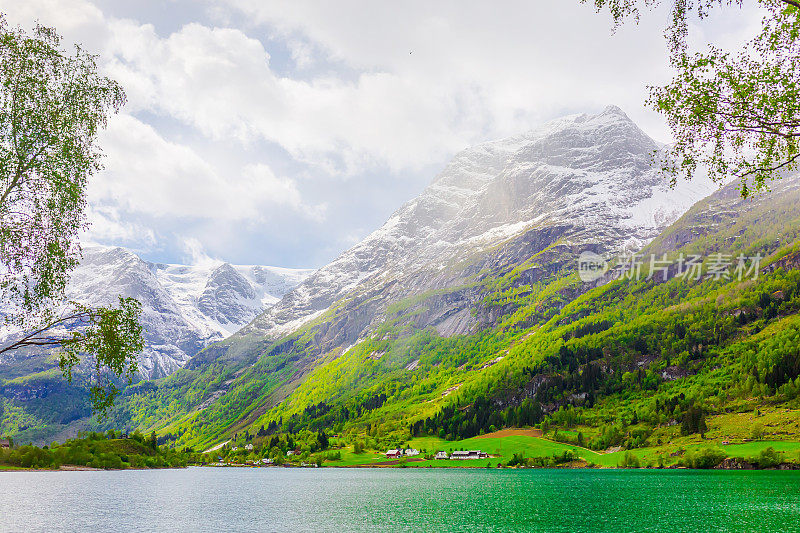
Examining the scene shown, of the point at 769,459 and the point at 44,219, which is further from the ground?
the point at 44,219

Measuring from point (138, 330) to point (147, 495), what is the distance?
99.7 metres

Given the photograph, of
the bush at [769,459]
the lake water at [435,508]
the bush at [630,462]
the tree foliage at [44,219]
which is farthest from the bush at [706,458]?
the tree foliage at [44,219]

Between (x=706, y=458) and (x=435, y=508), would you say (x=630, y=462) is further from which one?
(x=435, y=508)

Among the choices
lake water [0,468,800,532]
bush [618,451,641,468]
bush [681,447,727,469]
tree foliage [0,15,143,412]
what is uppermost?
tree foliage [0,15,143,412]

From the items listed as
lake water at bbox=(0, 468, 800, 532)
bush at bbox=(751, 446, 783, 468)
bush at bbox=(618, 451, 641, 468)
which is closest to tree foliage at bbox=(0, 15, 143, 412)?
lake water at bbox=(0, 468, 800, 532)

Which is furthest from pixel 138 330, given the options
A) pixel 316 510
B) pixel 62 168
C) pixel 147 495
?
pixel 147 495

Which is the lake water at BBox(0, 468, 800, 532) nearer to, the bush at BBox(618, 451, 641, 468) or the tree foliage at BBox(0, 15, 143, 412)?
the tree foliage at BBox(0, 15, 143, 412)

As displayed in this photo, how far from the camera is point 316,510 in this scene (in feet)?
255

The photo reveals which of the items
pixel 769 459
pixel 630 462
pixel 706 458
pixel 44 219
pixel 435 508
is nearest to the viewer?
pixel 44 219

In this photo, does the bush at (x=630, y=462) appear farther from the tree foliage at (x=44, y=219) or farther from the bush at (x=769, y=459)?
the tree foliage at (x=44, y=219)

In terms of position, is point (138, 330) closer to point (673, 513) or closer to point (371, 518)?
point (371, 518)

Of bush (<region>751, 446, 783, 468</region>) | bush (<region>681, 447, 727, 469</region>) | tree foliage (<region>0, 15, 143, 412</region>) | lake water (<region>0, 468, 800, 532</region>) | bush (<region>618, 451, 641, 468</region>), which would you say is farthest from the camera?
bush (<region>618, 451, 641, 468</region>)

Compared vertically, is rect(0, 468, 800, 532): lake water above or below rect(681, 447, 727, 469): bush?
above

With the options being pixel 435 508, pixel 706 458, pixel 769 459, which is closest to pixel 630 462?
pixel 706 458
